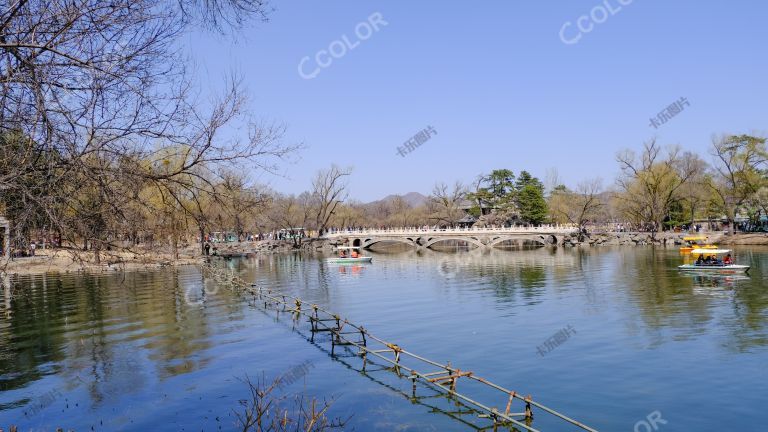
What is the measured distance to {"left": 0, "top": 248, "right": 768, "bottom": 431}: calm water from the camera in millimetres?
17078

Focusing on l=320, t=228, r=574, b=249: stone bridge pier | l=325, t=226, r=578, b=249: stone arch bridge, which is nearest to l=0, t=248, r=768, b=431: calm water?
l=325, t=226, r=578, b=249: stone arch bridge

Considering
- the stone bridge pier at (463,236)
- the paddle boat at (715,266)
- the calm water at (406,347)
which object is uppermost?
the stone bridge pier at (463,236)

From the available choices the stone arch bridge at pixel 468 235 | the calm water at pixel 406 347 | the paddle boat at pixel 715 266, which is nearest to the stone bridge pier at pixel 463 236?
the stone arch bridge at pixel 468 235

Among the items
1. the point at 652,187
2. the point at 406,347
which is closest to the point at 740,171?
the point at 652,187

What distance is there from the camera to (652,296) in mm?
37031

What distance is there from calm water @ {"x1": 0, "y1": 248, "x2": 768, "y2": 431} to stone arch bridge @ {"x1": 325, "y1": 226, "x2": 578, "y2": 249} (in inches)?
1754

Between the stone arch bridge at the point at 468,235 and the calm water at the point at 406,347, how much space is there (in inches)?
1754

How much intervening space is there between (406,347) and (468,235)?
7264 centimetres

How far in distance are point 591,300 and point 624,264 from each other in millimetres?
25219

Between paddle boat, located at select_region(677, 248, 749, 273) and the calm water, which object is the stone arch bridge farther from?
the calm water

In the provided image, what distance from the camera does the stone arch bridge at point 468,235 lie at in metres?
92.4

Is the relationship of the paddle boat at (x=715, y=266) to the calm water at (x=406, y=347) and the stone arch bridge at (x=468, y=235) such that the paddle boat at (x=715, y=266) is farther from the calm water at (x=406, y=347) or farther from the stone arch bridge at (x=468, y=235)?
the stone arch bridge at (x=468, y=235)

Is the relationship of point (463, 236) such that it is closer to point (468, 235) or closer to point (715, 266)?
point (468, 235)

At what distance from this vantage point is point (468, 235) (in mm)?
96438
